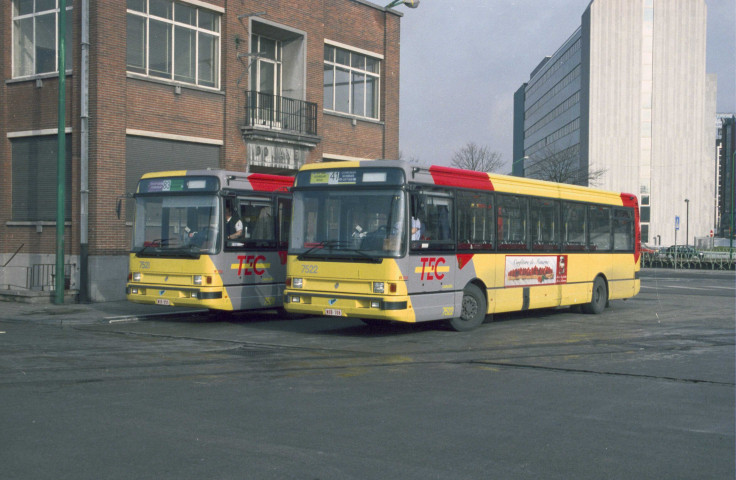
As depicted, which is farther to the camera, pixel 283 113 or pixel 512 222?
pixel 283 113

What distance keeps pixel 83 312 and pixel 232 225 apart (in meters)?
4.56

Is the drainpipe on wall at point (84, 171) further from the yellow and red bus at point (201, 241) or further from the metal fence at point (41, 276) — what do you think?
the yellow and red bus at point (201, 241)

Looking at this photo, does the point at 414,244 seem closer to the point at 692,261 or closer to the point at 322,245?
the point at 322,245

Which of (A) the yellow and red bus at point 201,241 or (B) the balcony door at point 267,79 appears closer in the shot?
(A) the yellow and red bus at point 201,241

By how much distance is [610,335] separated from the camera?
14281 millimetres

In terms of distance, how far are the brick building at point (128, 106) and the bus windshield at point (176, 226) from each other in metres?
5.03

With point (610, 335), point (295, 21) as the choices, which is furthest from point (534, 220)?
point (295, 21)

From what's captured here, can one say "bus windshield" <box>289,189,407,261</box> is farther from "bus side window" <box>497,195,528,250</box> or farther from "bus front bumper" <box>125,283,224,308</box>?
"bus side window" <box>497,195,528,250</box>

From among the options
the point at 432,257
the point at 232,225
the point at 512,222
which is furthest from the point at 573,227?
the point at 232,225

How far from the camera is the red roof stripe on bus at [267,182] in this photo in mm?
16047

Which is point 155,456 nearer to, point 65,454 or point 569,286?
point 65,454

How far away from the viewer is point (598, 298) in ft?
62.6

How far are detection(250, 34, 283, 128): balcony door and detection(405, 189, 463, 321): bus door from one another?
12839mm

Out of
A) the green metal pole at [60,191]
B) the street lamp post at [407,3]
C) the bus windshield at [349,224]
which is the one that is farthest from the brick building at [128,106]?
the bus windshield at [349,224]
